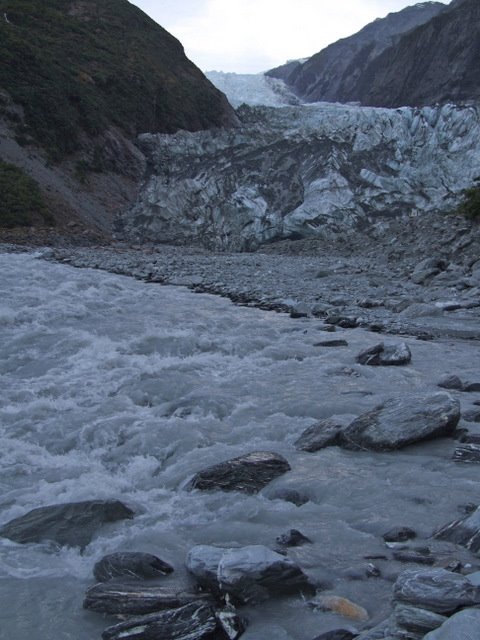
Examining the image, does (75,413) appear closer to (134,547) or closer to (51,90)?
(134,547)

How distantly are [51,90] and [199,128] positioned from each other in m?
11.4

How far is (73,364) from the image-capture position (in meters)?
6.93

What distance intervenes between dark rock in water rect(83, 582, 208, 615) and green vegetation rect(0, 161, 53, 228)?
23586 mm

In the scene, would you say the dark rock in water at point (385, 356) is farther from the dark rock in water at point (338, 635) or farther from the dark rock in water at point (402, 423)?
the dark rock in water at point (338, 635)

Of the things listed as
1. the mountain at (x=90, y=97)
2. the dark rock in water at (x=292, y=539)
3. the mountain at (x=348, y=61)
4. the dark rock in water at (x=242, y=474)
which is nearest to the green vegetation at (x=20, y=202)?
the mountain at (x=90, y=97)

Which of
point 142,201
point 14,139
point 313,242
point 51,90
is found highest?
point 51,90

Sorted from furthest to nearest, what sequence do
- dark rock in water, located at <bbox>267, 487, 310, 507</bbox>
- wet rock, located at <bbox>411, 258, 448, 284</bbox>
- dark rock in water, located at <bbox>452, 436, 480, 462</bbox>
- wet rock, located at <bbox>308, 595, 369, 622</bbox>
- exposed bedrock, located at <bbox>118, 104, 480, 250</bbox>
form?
exposed bedrock, located at <bbox>118, 104, 480, 250</bbox>, wet rock, located at <bbox>411, 258, 448, 284</bbox>, dark rock in water, located at <bbox>452, 436, 480, 462</bbox>, dark rock in water, located at <bbox>267, 487, 310, 507</bbox>, wet rock, located at <bbox>308, 595, 369, 622</bbox>

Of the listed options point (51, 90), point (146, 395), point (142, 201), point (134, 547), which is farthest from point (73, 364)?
point (51, 90)

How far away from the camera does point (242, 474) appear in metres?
3.91

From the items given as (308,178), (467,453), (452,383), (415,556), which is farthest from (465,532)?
(308,178)

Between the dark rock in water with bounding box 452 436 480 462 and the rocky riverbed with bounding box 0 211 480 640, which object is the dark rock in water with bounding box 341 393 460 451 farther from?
the dark rock in water with bounding box 452 436 480 462

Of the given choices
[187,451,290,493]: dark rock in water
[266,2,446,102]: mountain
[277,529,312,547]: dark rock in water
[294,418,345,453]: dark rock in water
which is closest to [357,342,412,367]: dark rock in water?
[294,418,345,453]: dark rock in water

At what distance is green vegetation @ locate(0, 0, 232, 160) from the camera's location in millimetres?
Result: 34125

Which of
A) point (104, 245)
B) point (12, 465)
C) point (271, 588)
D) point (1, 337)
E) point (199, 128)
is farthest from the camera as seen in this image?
point (199, 128)
